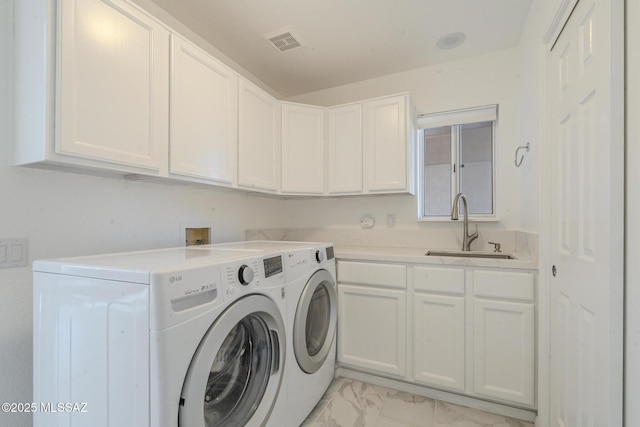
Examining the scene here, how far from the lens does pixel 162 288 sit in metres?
0.81

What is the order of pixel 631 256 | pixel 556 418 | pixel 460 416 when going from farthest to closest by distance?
pixel 460 416 < pixel 556 418 < pixel 631 256

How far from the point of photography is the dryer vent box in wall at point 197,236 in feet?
6.34

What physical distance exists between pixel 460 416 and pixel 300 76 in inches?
111

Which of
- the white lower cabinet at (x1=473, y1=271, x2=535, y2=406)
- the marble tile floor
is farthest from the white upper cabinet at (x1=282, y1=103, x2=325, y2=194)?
the marble tile floor

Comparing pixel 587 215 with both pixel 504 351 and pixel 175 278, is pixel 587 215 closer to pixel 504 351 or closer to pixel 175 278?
pixel 504 351

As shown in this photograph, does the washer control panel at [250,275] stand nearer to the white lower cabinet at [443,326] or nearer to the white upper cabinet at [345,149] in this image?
the white lower cabinet at [443,326]

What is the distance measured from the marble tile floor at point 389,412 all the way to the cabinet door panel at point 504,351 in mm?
150

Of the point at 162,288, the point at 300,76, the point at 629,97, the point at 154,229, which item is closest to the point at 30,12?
the point at 154,229

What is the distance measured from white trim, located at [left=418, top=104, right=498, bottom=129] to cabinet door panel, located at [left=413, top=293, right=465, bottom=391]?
1.47 meters

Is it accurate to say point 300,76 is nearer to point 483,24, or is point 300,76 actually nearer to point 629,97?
point 483,24

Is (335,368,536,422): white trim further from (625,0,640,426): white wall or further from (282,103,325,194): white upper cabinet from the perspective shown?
(282,103,325,194): white upper cabinet

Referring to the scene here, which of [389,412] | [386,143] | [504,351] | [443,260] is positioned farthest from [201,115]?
[504,351]

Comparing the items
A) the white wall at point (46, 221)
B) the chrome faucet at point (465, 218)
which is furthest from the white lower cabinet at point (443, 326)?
the white wall at point (46, 221)

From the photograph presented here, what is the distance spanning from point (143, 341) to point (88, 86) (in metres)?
1.03
